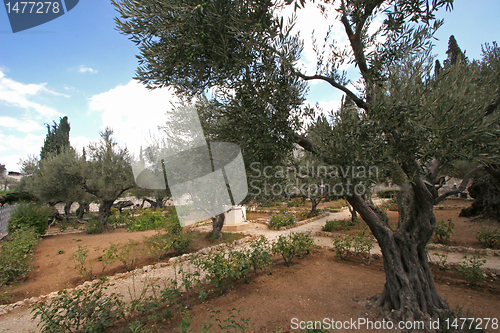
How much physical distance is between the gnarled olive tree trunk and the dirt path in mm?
588

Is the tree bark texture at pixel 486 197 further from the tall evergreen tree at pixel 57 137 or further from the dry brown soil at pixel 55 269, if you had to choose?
the tall evergreen tree at pixel 57 137

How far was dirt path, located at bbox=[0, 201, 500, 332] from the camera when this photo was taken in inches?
146

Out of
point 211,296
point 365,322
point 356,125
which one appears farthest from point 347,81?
point 211,296

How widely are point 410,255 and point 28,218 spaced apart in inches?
599

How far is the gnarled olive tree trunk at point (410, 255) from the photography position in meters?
3.49

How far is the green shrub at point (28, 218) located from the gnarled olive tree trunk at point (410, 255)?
13.8m

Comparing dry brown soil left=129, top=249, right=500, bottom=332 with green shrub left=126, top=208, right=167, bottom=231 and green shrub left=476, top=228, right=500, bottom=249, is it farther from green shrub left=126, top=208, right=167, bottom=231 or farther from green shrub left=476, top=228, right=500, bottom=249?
green shrub left=126, top=208, right=167, bottom=231

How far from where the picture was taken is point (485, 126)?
2.65 meters

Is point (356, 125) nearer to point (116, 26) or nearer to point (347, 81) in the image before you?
point (347, 81)

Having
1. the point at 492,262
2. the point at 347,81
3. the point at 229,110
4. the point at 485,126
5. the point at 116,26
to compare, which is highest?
the point at 116,26

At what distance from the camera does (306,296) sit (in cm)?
431

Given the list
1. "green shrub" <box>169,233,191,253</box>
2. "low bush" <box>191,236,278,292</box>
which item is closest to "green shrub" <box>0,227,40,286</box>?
"green shrub" <box>169,233,191,253</box>

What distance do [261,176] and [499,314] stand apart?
4263mm

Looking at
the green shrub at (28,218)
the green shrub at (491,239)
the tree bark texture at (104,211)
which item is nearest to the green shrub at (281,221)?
the green shrub at (491,239)
